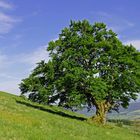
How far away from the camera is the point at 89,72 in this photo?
56812 millimetres

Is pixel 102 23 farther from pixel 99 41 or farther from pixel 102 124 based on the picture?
pixel 102 124

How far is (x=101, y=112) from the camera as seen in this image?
2352 inches

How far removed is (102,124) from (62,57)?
37.4ft

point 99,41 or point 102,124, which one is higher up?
point 99,41

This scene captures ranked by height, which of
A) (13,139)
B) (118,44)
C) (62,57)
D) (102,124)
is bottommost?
(13,139)

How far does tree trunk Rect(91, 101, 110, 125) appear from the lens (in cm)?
5842

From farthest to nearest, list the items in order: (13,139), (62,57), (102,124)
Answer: (62,57)
(102,124)
(13,139)

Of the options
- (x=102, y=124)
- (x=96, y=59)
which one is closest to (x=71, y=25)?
(x=96, y=59)

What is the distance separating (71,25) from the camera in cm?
6281

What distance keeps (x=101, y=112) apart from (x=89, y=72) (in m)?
6.82

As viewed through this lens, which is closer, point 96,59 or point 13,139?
point 13,139

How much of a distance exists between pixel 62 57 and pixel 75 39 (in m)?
3.26

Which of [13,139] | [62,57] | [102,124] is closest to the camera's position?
[13,139]

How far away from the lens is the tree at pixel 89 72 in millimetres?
57188
